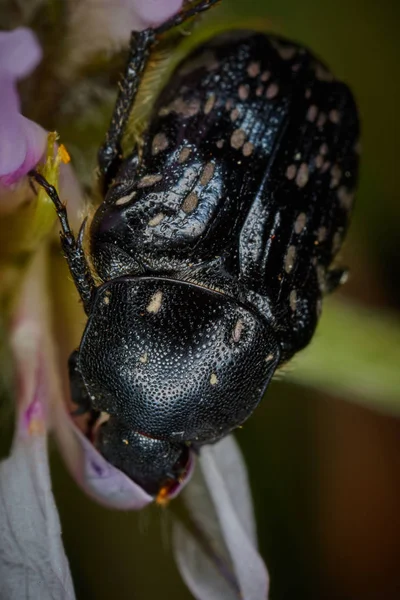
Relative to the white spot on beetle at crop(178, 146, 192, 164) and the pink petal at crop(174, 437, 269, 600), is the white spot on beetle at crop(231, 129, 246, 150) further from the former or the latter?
the pink petal at crop(174, 437, 269, 600)

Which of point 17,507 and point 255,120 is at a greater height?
point 255,120

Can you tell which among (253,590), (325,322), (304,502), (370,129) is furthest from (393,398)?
(370,129)

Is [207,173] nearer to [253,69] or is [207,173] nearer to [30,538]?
[253,69]

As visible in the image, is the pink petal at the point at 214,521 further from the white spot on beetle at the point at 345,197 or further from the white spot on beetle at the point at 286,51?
the white spot on beetle at the point at 286,51

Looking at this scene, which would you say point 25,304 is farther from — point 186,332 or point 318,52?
point 318,52

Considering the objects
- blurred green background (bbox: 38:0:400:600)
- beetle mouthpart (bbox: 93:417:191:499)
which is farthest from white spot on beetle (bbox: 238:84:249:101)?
blurred green background (bbox: 38:0:400:600)
